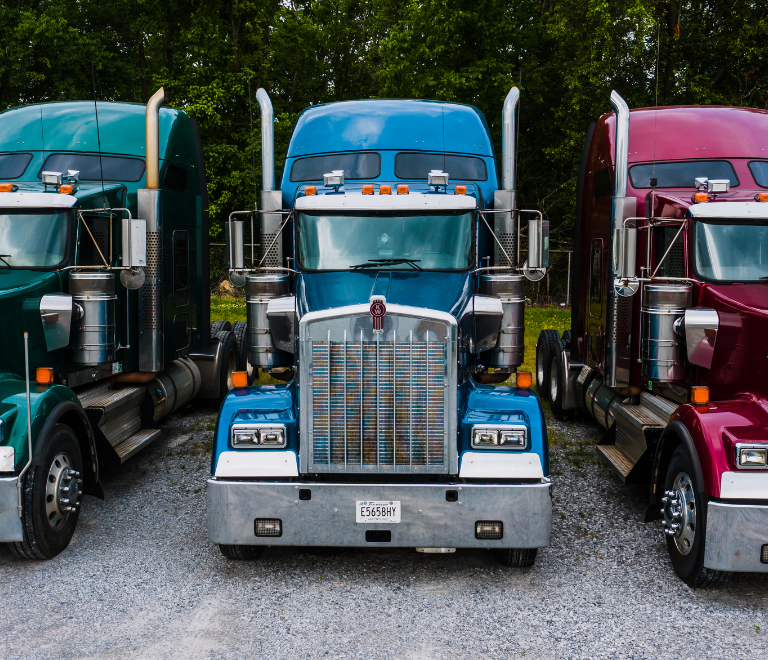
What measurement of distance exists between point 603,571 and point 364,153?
4754mm

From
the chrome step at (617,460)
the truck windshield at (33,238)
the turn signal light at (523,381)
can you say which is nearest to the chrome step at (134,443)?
the truck windshield at (33,238)

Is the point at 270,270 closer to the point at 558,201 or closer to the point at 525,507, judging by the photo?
the point at 525,507

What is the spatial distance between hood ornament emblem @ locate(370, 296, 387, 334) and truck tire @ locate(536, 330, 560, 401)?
20.1 feet

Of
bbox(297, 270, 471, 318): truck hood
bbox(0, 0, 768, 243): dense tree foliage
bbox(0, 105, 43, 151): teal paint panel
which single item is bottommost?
bbox(297, 270, 471, 318): truck hood

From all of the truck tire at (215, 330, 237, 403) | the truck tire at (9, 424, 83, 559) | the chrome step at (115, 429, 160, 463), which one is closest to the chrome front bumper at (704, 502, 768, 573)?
the truck tire at (9, 424, 83, 559)

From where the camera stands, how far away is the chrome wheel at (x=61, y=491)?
6.15m

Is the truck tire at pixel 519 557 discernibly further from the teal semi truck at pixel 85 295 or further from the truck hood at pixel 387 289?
the teal semi truck at pixel 85 295

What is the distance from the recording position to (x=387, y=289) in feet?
20.9

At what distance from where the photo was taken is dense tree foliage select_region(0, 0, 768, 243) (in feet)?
78.4

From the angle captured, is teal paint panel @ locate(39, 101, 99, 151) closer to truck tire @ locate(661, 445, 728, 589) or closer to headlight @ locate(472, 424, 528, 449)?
headlight @ locate(472, 424, 528, 449)

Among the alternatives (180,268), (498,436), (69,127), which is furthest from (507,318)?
(69,127)

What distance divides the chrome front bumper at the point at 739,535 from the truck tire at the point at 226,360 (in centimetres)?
710

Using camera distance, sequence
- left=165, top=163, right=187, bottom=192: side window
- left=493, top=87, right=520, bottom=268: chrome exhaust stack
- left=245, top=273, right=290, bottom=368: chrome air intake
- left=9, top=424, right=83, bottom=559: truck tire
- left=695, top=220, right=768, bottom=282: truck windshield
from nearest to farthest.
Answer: left=9, top=424, right=83, bottom=559: truck tire < left=695, top=220, right=768, bottom=282: truck windshield < left=245, top=273, right=290, bottom=368: chrome air intake < left=493, top=87, right=520, bottom=268: chrome exhaust stack < left=165, top=163, right=187, bottom=192: side window

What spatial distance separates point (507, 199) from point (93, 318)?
3.83 m
